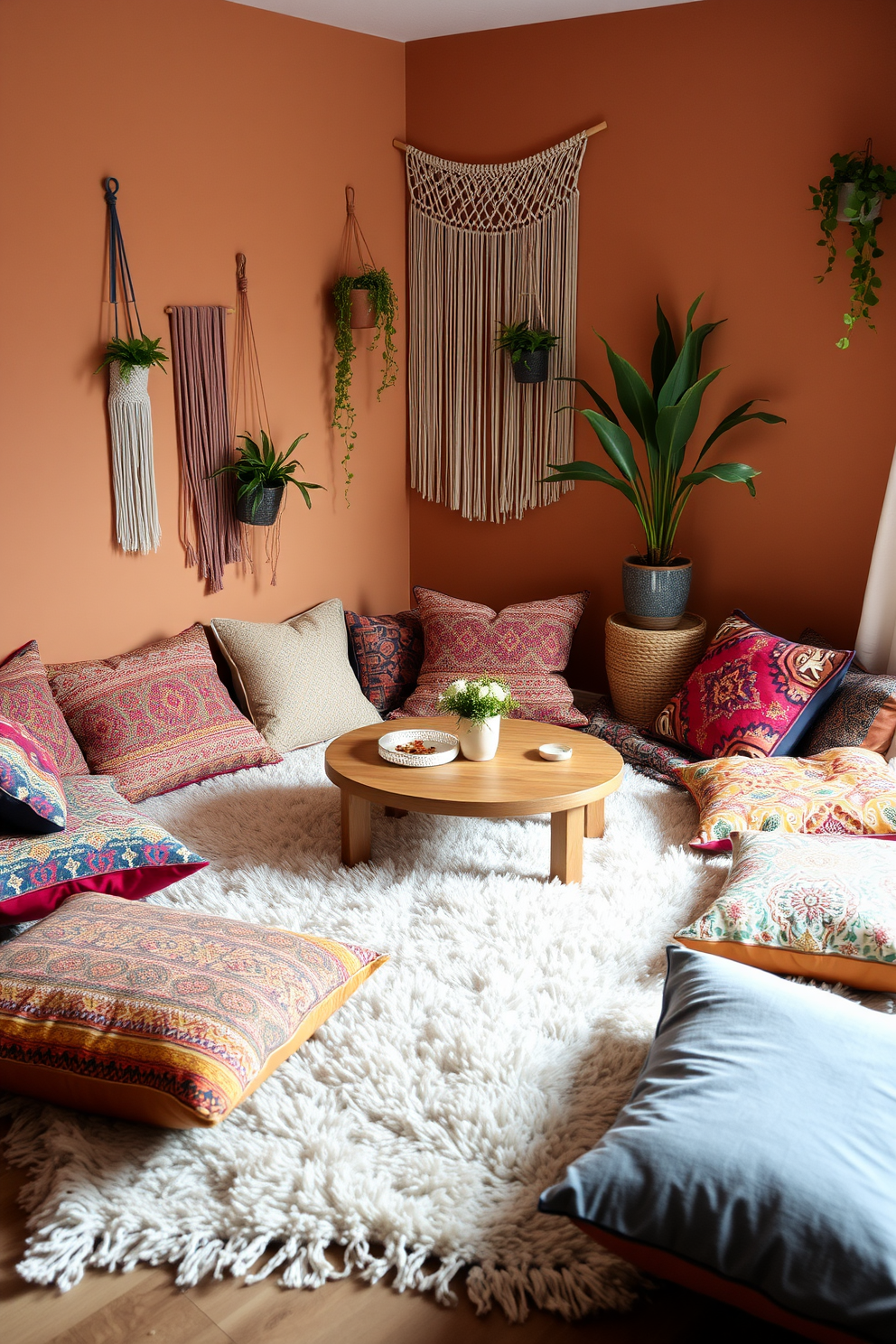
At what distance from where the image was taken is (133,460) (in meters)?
3.27

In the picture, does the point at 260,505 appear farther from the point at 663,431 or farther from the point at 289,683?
the point at 663,431

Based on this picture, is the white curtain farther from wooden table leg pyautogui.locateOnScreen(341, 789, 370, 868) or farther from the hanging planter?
the hanging planter

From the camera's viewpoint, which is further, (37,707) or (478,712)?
(37,707)

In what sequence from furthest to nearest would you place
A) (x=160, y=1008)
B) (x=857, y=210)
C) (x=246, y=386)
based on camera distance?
(x=246, y=386)
(x=857, y=210)
(x=160, y=1008)

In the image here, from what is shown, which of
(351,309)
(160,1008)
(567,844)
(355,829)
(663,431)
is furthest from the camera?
(351,309)

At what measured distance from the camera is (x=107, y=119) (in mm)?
3057

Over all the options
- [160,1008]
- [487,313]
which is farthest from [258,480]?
[160,1008]

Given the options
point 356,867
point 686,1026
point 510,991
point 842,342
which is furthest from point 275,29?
point 686,1026

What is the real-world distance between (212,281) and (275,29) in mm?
882

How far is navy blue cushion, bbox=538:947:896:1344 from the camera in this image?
4.06 ft

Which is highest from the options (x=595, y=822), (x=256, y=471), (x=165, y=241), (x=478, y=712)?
(x=165, y=241)

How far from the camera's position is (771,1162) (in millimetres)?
1329

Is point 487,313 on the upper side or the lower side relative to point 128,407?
upper

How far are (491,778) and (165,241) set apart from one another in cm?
201
